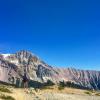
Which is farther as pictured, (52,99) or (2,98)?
(52,99)

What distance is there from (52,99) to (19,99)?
25.5 ft

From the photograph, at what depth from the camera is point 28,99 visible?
47.6 meters

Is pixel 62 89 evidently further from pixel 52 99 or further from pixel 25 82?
pixel 52 99

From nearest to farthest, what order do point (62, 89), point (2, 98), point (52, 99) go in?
point (2, 98), point (52, 99), point (62, 89)

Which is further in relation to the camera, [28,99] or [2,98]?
[28,99]

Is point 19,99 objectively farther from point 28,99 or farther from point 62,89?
point 62,89

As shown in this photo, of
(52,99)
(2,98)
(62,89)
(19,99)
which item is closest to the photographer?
(2,98)

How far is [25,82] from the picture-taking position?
98312mm

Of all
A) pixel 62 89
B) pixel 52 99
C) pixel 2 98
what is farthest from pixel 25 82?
pixel 2 98

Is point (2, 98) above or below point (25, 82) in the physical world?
below

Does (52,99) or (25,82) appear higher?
(25,82)

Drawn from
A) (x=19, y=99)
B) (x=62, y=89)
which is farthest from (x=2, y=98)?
(x=62, y=89)

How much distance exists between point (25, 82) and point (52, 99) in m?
46.9

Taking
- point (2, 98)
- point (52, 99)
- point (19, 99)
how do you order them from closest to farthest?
point (2, 98)
point (19, 99)
point (52, 99)
